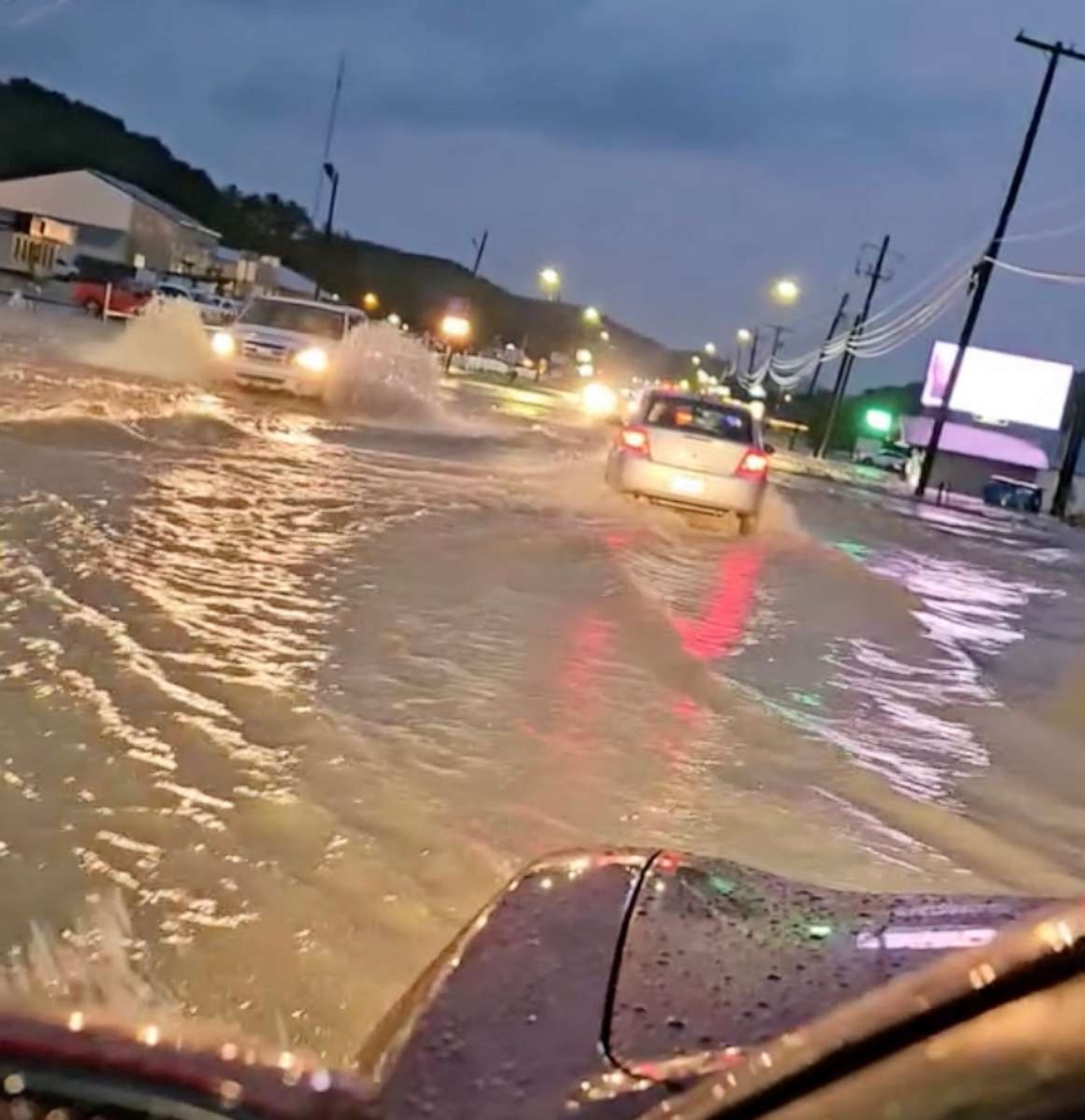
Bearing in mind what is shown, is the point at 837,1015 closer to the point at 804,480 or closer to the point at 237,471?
the point at 237,471

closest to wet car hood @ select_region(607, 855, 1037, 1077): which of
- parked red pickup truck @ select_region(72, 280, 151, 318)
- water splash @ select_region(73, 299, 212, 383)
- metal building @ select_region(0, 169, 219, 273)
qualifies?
water splash @ select_region(73, 299, 212, 383)

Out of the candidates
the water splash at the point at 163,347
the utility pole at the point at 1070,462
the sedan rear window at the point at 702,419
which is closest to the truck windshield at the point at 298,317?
the water splash at the point at 163,347

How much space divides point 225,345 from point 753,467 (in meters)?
13.0

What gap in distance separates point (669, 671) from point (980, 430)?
70580 mm

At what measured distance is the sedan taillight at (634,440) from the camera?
20.2 m

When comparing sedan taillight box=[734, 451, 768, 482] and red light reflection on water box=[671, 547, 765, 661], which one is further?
sedan taillight box=[734, 451, 768, 482]

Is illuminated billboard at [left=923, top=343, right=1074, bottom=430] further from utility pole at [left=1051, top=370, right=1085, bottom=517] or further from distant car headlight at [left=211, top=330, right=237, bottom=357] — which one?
distant car headlight at [left=211, top=330, right=237, bottom=357]

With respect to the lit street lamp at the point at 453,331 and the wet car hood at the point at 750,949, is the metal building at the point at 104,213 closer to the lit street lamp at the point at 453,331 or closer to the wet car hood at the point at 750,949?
the lit street lamp at the point at 453,331

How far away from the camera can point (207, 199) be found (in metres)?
136

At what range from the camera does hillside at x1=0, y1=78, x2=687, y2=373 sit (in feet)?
409

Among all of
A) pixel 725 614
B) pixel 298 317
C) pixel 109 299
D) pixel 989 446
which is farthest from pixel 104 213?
pixel 725 614

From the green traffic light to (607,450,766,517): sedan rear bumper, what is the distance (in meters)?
92.0

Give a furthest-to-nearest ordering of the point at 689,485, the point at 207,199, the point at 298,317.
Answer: the point at 207,199, the point at 298,317, the point at 689,485

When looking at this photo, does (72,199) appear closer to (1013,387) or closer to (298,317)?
(1013,387)
